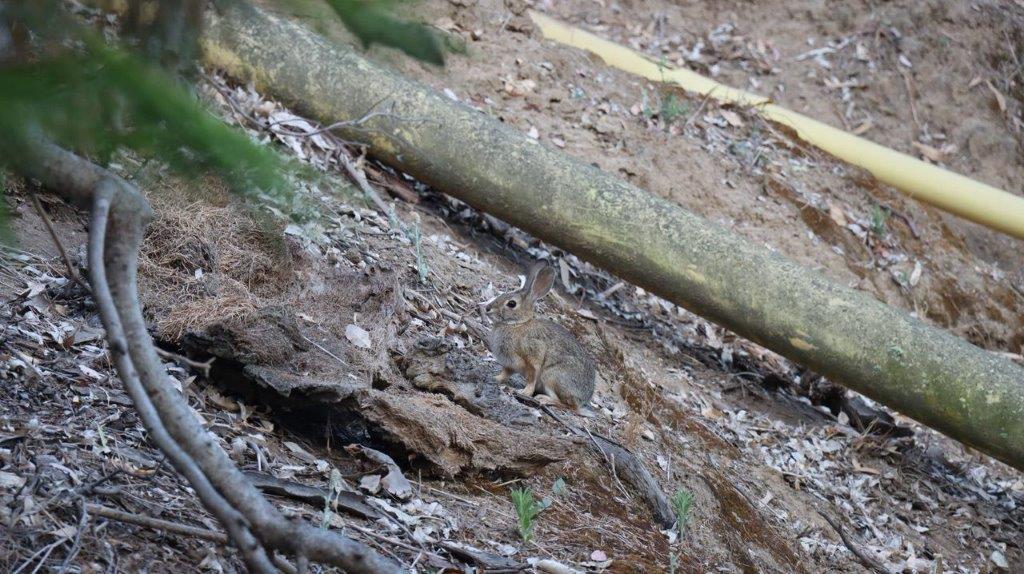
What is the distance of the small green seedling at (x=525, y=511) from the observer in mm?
4012

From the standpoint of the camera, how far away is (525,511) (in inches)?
158

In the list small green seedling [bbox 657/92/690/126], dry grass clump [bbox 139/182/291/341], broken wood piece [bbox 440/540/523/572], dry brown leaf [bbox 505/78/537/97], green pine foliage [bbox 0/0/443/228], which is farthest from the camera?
small green seedling [bbox 657/92/690/126]

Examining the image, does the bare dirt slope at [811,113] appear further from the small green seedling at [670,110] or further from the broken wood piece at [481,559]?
the broken wood piece at [481,559]

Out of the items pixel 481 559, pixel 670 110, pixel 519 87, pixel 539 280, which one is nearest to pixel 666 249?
pixel 539 280

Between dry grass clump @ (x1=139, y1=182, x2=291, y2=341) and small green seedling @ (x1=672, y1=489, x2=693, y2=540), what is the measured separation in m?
2.12

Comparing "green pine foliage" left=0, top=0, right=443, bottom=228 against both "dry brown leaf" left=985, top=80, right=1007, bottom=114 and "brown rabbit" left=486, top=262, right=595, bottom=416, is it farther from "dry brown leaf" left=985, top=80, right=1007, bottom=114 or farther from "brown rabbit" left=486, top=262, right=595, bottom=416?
"dry brown leaf" left=985, top=80, right=1007, bottom=114

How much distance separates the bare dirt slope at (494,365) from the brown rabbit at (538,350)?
163 mm

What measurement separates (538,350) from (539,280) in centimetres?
Result: 46

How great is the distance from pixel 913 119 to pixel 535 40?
193 inches

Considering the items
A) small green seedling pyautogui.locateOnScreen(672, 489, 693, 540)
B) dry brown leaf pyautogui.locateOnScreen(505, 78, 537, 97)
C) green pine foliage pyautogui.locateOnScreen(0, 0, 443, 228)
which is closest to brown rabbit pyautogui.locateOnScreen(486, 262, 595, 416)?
small green seedling pyautogui.locateOnScreen(672, 489, 693, 540)

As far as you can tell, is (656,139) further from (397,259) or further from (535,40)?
(397,259)

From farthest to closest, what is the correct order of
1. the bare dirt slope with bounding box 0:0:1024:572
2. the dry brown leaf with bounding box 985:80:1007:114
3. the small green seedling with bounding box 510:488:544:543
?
the dry brown leaf with bounding box 985:80:1007:114 → the small green seedling with bounding box 510:488:544:543 → the bare dirt slope with bounding box 0:0:1024:572

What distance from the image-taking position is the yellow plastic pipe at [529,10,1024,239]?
31.4 feet

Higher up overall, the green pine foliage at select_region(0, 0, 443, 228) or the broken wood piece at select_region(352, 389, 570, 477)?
the green pine foliage at select_region(0, 0, 443, 228)
